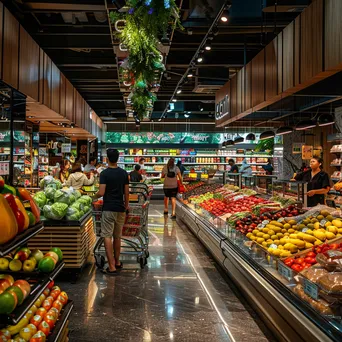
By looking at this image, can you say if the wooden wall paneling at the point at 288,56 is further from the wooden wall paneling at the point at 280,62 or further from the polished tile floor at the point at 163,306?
the polished tile floor at the point at 163,306

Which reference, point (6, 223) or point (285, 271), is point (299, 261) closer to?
point (285, 271)

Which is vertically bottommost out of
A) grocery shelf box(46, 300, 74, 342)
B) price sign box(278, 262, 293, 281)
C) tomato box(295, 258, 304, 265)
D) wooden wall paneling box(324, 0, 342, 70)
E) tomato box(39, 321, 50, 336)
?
grocery shelf box(46, 300, 74, 342)

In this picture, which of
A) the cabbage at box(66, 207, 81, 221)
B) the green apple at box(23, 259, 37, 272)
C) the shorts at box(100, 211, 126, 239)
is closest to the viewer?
the green apple at box(23, 259, 37, 272)

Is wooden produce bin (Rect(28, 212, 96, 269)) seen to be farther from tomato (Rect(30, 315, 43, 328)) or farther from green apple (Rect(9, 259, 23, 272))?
tomato (Rect(30, 315, 43, 328))

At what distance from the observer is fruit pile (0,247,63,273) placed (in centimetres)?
308

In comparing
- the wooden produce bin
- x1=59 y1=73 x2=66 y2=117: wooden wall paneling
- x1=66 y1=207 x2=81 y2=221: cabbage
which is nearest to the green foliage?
x1=66 y1=207 x2=81 y2=221: cabbage

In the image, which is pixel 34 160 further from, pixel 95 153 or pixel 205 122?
pixel 205 122

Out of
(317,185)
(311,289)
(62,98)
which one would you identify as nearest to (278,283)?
(311,289)

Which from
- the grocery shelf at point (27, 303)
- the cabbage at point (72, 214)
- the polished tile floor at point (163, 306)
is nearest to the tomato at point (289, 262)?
the polished tile floor at point (163, 306)

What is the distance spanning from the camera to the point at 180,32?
10.0 metres

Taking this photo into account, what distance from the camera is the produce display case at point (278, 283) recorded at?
3.06m

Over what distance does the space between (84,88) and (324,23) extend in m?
12.2

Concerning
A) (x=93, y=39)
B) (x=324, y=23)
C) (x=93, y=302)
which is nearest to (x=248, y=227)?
(x=93, y=302)

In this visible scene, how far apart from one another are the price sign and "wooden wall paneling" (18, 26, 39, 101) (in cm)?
489
